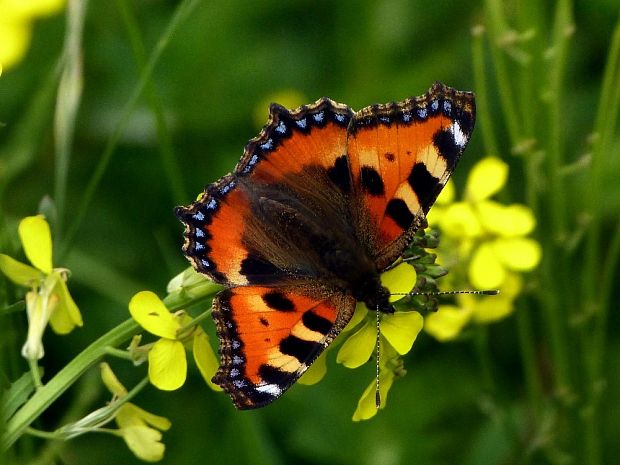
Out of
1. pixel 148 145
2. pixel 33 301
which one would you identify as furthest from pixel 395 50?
pixel 33 301

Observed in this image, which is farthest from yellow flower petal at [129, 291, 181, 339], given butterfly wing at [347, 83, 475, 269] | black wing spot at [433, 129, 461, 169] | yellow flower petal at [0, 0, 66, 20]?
yellow flower petal at [0, 0, 66, 20]

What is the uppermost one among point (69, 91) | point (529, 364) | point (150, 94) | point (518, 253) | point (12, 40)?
point (12, 40)

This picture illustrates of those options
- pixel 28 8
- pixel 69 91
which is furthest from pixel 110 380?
pixel 28 8

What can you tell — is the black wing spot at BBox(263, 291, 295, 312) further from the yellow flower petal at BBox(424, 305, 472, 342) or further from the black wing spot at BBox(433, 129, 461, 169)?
the yellow flower petal at BBox(424, 305, 472, 342)

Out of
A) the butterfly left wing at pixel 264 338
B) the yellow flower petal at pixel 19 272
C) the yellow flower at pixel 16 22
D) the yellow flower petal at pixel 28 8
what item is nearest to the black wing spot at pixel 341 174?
the butterfly left wing at pixel 264 338

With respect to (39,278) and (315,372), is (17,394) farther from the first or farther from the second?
(315,372)

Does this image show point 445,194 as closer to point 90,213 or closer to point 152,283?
point 152,283
